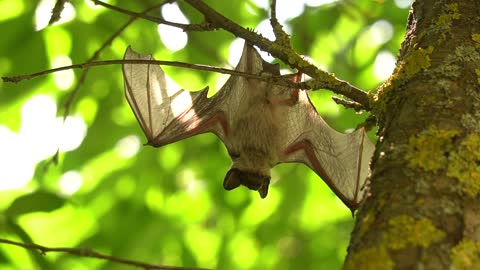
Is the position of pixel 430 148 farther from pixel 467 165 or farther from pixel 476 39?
pixel 476 39

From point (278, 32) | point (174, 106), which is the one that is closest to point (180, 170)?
point (174, 106)

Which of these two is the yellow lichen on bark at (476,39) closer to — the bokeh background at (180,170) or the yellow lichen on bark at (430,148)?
the yellow lichen on bark at (430,148)

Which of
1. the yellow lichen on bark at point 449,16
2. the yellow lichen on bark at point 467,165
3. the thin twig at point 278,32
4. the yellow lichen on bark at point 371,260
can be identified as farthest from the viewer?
the thin twig at point 278,32

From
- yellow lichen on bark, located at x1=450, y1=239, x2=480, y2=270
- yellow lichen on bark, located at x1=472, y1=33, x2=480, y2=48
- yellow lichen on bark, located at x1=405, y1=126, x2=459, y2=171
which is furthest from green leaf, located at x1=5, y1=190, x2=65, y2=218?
yellow lichen on bark, located at x1=450, y1=239, x2=480, y2=270

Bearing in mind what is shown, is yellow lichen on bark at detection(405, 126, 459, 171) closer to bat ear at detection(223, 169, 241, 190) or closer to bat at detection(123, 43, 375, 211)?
bat at detection(123, 43, 375, 211)

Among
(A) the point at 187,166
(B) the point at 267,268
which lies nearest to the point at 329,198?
(B) the point at 267,268

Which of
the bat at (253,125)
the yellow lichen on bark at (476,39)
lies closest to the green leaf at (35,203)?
the bat at (253,125)
